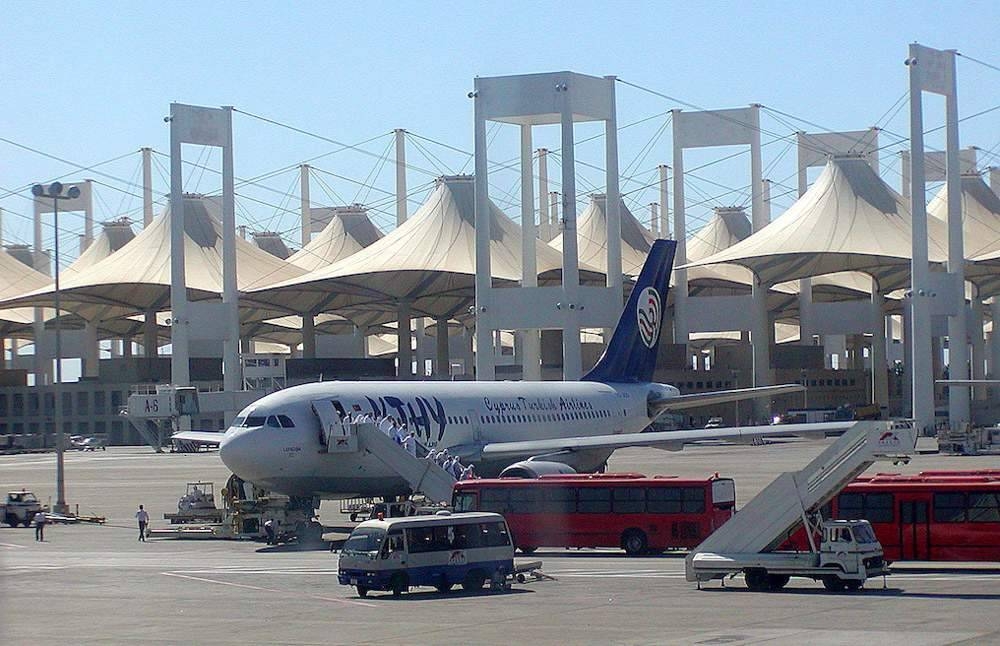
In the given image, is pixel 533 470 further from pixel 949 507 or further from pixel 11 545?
pixel 11 545

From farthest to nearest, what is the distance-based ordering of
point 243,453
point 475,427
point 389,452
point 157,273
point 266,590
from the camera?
point 157,273 → point 475,427 → point 389,452 → point 243,453 → point 266,590

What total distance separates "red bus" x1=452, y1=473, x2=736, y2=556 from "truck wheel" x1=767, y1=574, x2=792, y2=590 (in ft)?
22.6

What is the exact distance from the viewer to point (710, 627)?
24266mm

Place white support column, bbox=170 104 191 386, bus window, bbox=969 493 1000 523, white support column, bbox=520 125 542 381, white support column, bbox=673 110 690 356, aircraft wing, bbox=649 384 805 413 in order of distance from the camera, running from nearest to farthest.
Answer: bus window, bbox=969 493 1000 523
aircraft wing, bbox=649 384 805 413
white support column, bbox=520 125 542 381
white support column, bbox=170 104 191 386
white support column, bbox=673 110 690 356

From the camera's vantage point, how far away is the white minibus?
30.3 m

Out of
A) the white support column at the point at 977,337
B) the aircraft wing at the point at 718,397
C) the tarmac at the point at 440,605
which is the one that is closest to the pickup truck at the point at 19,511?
the tarmac at the point at 440,605

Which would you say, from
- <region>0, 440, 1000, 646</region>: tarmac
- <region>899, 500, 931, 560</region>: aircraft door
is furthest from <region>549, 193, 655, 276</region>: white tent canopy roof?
<region>899, 500, 931, 560</region>: aircraft door

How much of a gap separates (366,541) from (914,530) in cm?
1166

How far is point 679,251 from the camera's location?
13888 centimetres

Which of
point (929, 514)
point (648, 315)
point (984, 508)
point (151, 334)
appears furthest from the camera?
point (151, 334)

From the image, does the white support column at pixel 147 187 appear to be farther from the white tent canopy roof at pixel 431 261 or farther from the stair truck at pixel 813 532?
the stair truck at pixel 813 532

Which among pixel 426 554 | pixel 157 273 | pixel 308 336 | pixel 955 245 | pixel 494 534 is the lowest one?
pixel 426 554

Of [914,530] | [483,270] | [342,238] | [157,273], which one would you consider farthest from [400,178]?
[914,530]

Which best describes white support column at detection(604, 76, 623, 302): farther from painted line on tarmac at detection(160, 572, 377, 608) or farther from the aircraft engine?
painted line on tarmac at detection(160, 572, 377, 608)
